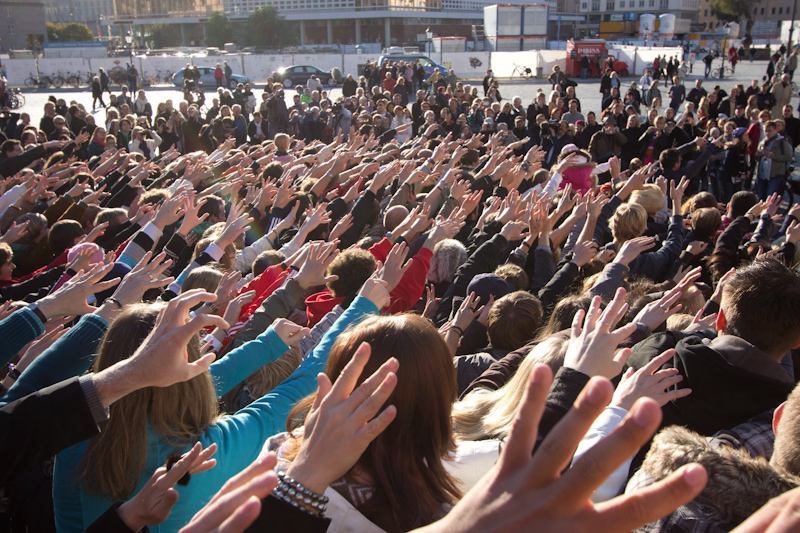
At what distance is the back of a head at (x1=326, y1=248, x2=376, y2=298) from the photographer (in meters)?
3.37

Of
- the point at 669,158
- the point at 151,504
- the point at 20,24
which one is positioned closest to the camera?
the point at 151,504

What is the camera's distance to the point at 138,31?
277 feet

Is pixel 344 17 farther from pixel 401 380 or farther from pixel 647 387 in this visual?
pixel 401 380

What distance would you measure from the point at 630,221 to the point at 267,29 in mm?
69908

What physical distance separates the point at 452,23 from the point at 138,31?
45.7 m

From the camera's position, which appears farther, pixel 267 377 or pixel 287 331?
pixel 267 377

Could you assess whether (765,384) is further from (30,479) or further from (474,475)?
(30,479)

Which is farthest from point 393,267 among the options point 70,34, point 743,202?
point 70,34

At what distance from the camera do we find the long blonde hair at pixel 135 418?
1.67 meters

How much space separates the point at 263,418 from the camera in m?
1.96

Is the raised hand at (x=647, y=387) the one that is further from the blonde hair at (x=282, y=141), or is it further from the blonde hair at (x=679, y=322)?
the blonde hair at (x=282, y=141)

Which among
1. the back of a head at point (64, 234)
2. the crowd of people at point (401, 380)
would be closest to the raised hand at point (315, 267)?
the crowd of people at point (401, 380)

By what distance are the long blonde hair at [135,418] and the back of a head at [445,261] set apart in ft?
7.97

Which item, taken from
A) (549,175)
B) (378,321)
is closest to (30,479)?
(378,321)
